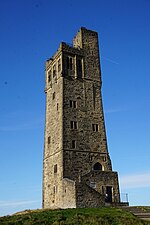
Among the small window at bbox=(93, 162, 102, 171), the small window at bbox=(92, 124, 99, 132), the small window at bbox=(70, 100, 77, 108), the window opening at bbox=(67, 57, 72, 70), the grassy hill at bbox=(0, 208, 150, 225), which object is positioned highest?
the window opening at bbox=(67, 57, 72, 70)

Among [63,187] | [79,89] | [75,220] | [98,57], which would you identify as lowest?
[75,220]

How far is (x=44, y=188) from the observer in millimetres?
38469

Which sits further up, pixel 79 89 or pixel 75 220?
pixel 79 89

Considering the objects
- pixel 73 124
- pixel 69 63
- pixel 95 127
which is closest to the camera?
pixel 73 124

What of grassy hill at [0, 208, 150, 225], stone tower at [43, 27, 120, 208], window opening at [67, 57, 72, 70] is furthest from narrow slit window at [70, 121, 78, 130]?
grassy hill at [0, 208, 150, 225]

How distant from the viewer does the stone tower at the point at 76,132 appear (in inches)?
1339

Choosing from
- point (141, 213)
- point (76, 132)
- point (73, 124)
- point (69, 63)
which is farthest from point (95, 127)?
point (141, 213)

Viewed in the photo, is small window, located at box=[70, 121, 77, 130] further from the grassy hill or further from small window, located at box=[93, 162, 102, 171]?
the grassy hill

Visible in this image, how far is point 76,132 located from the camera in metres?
37.4

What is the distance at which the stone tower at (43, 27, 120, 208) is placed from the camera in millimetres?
34000

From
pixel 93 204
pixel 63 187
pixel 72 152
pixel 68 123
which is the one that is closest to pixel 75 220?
pixel 93 204

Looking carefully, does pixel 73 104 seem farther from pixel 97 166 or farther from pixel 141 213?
pixel 141 213

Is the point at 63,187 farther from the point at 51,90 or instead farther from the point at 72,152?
the point at 51,90

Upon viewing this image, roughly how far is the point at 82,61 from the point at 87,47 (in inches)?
104
